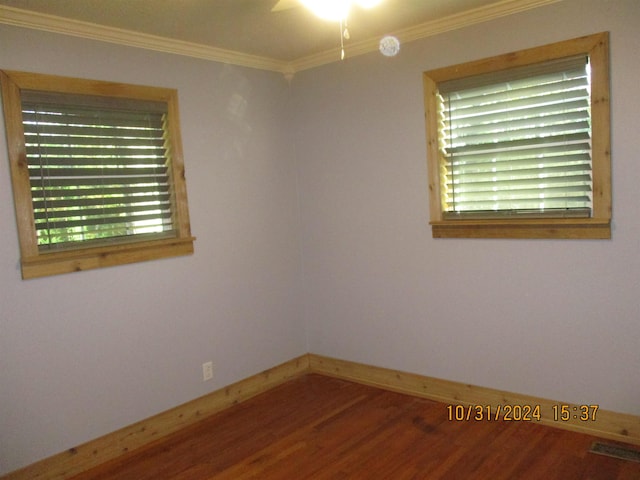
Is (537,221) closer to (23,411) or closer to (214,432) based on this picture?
(214,432)

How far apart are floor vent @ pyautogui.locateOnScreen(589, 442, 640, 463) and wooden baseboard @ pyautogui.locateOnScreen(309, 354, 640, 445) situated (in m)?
0.08

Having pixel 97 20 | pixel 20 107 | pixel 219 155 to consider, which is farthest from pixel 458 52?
pixel 20 107

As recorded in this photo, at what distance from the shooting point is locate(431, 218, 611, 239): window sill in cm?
276

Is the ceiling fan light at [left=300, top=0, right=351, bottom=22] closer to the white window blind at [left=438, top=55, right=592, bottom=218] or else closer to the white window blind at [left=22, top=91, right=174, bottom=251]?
the white window blind at [left=438, top=55, right=592, bottom=218]

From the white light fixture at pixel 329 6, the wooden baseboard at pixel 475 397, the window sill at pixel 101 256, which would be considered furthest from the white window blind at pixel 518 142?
the window sill at pixel 101 256

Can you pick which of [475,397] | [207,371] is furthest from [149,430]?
[475,397]

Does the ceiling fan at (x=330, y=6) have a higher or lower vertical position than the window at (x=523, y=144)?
higher

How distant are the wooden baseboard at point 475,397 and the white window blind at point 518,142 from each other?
108cm

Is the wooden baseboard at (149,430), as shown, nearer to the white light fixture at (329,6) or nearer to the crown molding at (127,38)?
the crown molding at (127,38)

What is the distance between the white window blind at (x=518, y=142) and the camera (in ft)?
9.20

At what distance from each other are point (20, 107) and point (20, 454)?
5.69 ft
